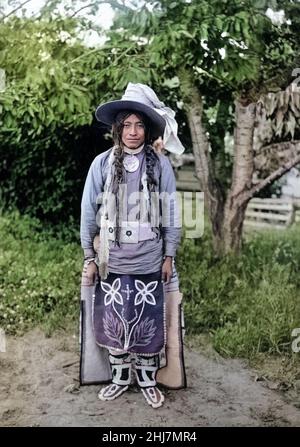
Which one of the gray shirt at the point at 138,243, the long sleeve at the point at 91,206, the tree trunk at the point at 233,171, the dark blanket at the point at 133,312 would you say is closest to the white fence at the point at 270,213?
the tree trunk at the point at 233,171

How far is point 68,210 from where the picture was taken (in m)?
2.27

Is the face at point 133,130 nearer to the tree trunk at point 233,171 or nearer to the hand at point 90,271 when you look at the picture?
the tree trunk at point 233,171

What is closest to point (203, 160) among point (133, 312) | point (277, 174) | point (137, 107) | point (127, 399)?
point (277, 174)

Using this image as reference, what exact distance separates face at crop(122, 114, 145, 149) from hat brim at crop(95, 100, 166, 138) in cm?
3

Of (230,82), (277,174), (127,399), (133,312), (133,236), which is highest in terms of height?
(230,82)

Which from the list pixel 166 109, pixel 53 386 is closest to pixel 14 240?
pixel 53 386

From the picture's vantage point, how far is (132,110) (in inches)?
81.1

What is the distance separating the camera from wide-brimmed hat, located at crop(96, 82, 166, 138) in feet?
6.74

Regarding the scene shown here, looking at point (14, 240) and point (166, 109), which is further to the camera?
point (14, 240)

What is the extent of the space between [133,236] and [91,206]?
16cm

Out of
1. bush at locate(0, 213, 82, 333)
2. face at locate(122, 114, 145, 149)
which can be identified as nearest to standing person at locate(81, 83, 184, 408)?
face at locate(122, 114, 145, 149)

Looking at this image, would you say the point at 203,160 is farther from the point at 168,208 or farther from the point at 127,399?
the point at 127,399
